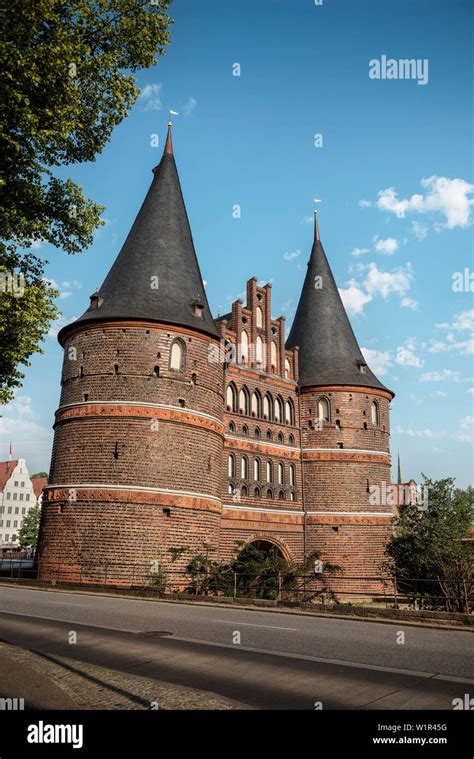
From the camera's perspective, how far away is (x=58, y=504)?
2370cm

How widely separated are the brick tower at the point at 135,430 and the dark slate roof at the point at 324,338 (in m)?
8.76

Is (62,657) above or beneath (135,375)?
beneath

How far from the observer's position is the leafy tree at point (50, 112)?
1009 centimetres

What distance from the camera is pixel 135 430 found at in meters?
23.4

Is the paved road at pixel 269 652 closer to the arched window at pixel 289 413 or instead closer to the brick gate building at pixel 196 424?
the brick gate building at pixel 196 424

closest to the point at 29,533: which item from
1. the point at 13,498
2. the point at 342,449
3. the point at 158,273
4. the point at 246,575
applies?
the point at 13,498

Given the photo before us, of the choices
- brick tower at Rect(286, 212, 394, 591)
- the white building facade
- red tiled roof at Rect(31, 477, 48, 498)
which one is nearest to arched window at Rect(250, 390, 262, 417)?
brick tower at Rect(286, 212, 394, 591)

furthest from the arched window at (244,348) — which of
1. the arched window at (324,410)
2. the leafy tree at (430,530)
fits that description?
the leafy tree at (430,530)

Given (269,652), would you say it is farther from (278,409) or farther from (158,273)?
(278,409)

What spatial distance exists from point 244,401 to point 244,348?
281 cm
